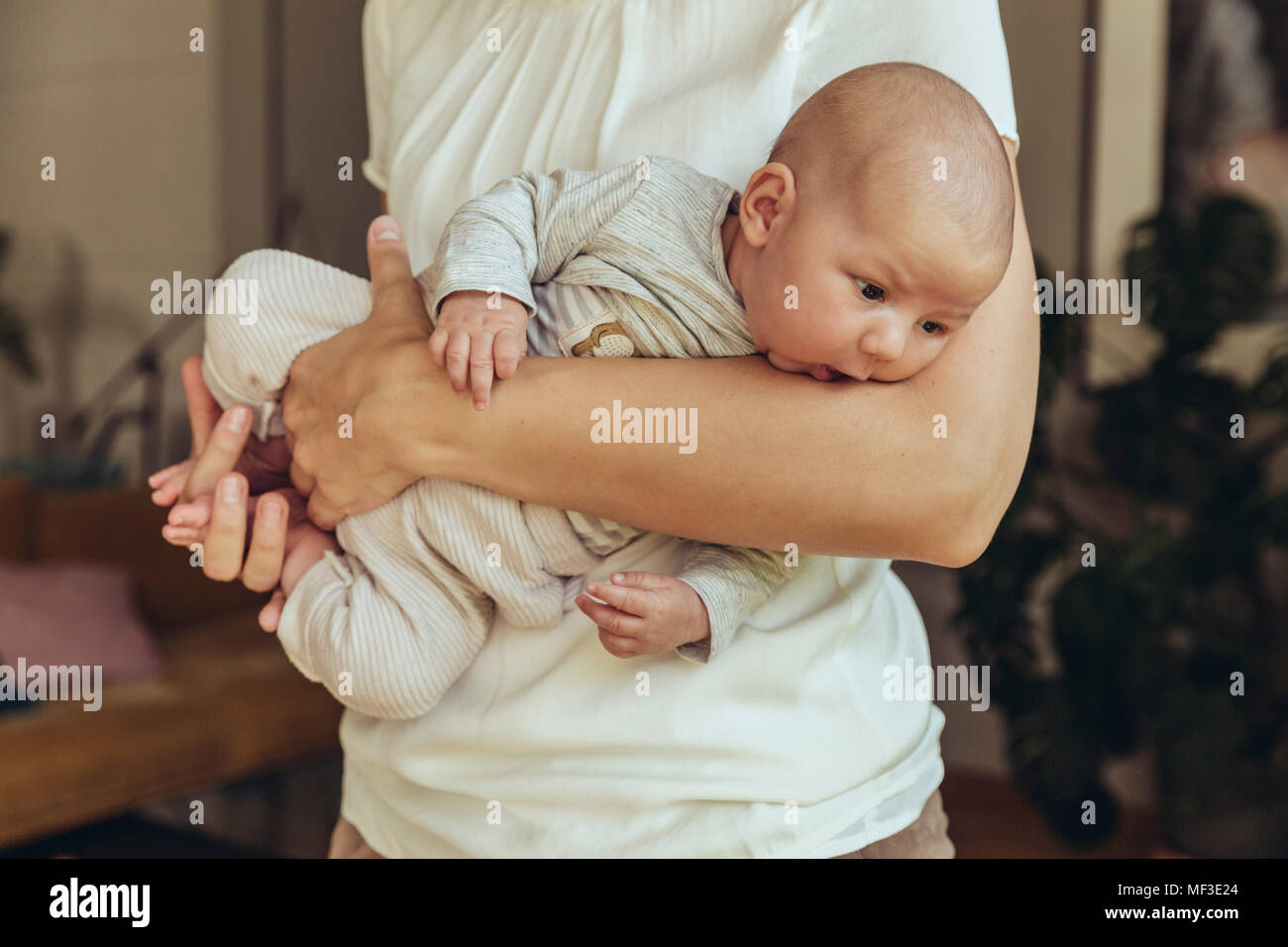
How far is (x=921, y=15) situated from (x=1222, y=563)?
2442 millimetres

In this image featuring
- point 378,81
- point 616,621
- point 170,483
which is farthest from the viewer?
point 378,81

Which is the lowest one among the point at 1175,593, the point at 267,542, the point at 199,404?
the point at 1175,593

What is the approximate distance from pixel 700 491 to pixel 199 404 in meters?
0.55

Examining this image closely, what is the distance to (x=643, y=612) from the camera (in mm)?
825

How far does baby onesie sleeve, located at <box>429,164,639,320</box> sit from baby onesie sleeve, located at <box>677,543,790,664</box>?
9.7 inches

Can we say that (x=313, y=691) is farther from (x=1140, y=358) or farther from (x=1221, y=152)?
(x=1221, y=152)

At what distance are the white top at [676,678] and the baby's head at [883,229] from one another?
0.22ft

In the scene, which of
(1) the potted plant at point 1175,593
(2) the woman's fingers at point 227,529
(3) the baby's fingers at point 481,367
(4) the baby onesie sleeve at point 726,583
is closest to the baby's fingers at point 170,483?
(2) the woman's fingers at point 227,529

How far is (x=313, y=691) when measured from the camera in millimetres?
3426

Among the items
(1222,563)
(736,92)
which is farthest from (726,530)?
(1222,563)

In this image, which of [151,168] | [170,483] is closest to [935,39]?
[170,483]

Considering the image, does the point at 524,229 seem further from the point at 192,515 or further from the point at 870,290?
the point at 192,515

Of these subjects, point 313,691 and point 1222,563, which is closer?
point 1222,563
